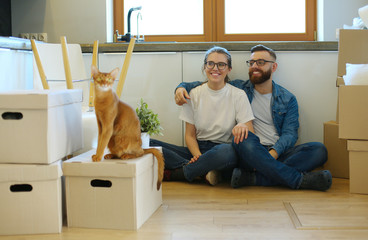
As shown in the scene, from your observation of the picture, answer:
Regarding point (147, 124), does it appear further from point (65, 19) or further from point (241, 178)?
point (65, 19)

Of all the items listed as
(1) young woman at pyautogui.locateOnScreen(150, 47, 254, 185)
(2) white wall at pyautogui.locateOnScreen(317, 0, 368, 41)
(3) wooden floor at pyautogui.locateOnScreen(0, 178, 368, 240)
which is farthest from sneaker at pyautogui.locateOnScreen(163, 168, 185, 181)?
(2) white wall at pyautogui.locateOnScreen(317, 0, 368, 41)

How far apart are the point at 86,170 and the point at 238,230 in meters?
0.64

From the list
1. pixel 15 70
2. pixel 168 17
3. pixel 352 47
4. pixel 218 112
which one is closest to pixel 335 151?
pixel 352 47

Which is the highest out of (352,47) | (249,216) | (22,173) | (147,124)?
(352,47)

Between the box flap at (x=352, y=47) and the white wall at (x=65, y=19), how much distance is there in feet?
5.63

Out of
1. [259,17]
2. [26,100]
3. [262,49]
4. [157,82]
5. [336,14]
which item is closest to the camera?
[26,100]

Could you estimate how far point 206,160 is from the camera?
2.60 meters

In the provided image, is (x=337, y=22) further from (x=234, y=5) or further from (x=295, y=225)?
(x=295, y=225)

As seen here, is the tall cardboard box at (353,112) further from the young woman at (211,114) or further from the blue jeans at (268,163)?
the young woman at (211,114)

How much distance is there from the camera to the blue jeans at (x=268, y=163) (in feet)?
8.34

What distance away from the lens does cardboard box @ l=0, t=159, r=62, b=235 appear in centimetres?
188

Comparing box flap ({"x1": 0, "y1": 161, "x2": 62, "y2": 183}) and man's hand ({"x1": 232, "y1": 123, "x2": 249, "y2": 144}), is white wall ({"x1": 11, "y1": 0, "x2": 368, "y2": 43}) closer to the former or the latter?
man's hand ({"x1": 232, "y1": 123, "x2": 249, "y2": 144})

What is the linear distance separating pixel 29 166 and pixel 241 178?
1.18 meters

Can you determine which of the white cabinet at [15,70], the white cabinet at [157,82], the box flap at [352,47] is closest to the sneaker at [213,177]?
the white cabinet at [157,82]
